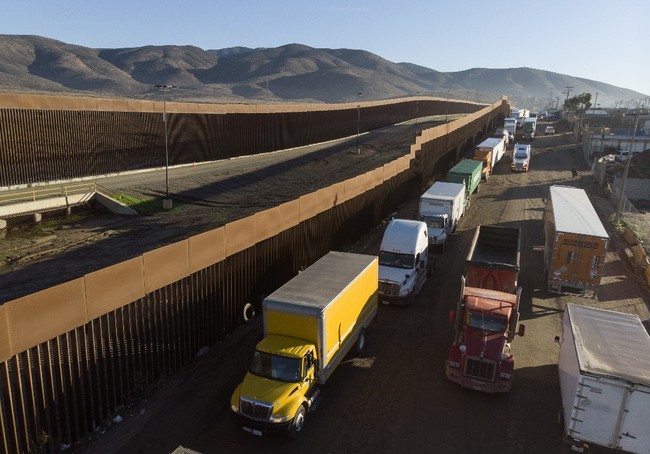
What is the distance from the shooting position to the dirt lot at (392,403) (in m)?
12.1

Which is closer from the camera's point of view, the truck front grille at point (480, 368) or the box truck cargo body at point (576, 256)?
the truck front grille at point (480, 368)

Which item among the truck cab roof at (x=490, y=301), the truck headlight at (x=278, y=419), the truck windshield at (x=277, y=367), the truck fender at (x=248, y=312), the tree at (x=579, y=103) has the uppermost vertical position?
the tree at (x=579, y=103)

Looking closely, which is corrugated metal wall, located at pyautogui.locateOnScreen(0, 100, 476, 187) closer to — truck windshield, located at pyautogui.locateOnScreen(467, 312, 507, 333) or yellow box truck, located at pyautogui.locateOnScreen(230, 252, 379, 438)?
yellow box truck, located at pyautogui.locateOnScreen(230, 252, 379, 438)

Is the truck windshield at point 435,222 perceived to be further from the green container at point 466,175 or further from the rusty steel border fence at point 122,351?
the rusty steel border fence at point 122,351

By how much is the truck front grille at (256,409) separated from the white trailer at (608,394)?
778 cm

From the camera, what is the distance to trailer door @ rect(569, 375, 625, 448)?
1075cm

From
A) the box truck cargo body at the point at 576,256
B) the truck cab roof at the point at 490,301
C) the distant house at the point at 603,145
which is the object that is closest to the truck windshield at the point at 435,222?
the box truck cargo body at the point at 576,256

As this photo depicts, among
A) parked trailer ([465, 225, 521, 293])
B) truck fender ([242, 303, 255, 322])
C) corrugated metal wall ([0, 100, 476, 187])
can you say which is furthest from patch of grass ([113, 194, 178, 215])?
parked trailer ([465, 225, 521, 293])

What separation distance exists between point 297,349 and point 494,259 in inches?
540

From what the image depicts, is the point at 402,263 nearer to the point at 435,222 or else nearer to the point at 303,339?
the point at 435,222

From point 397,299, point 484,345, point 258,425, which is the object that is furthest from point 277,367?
point 397,299

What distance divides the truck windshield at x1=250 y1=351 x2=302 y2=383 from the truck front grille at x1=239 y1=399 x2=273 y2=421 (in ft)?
2.92

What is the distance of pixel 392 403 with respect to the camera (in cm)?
1373

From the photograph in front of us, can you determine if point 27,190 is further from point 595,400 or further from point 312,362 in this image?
point 595,400
